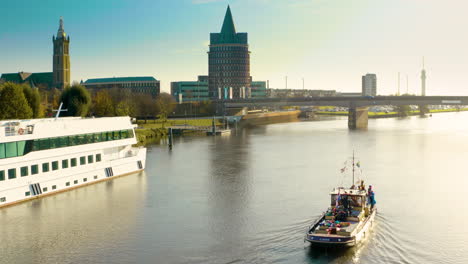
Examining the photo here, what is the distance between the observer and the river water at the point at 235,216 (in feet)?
93.9

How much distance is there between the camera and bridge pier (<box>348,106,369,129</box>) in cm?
13675

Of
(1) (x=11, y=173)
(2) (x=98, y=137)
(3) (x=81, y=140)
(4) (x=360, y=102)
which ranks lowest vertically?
(1) (x=11, y=173)

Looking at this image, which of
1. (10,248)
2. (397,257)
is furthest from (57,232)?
Answer: (397,257)

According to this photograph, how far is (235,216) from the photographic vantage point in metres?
37.0

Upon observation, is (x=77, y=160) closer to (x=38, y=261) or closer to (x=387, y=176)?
(x=38, y=261)

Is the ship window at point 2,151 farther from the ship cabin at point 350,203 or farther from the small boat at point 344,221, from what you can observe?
the ship cabin at point 350,203

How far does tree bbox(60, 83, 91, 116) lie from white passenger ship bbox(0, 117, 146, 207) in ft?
146

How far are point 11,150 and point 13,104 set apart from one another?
152 ft

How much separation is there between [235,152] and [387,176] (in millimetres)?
29755

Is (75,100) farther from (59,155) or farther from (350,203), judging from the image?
(350,203)

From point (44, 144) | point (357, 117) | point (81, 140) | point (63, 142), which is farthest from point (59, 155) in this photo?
point (357, 117)

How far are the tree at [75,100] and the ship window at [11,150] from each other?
58004mm

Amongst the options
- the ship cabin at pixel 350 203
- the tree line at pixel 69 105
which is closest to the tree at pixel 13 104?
the tree line at pixel 69 105

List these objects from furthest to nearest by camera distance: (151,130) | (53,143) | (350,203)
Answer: (151,130), (53,143), (350,203)
